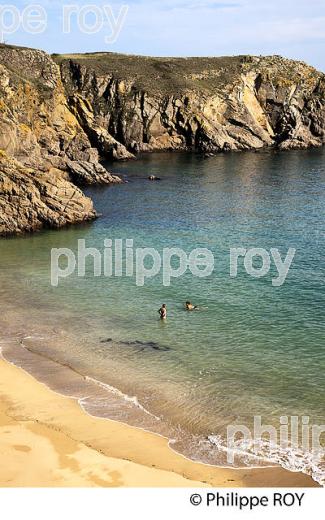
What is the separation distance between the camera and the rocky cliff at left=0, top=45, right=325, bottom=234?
10138 cm

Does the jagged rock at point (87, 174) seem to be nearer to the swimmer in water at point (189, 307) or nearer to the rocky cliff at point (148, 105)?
the rocky cliff at point (148, 105)

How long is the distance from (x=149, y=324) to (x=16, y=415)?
14.4 m

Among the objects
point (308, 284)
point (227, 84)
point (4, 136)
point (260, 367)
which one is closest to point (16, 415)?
point (260, 367)

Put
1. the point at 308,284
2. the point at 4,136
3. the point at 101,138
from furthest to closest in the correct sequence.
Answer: the point at 101,138, the point at 4,136, the point at 308,284

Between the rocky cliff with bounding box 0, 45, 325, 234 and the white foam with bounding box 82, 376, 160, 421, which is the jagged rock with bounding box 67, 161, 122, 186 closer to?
the rocky cliff with bounding box 0, 45, 325, 234

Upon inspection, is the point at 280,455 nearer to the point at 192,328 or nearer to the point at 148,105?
the point at 192,328

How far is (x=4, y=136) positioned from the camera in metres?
80.3

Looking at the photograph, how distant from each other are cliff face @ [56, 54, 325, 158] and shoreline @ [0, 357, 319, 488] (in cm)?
11362

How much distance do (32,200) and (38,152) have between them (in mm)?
26664

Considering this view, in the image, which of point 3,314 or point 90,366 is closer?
point 90,366

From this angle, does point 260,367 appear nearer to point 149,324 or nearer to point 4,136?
point 149,324

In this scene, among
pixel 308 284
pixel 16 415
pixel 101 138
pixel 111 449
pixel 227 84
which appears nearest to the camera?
pixel 111 449

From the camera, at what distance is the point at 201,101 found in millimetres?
154625

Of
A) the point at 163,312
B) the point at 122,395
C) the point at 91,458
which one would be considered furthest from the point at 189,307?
the point at 91,458
